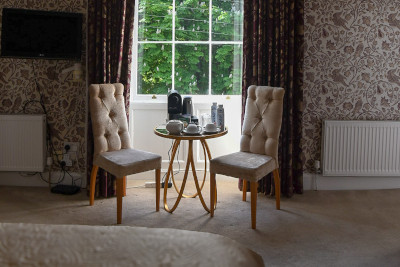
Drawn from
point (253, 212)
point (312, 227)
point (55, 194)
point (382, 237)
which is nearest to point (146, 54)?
point (55, 194)

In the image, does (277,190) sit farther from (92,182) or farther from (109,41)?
(109,41)

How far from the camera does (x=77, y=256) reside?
1.63 meters

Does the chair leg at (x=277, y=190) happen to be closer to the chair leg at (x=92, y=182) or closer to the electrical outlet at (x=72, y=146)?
the chair leg at (x=92, y=182)

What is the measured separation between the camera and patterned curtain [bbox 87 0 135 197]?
13.6ft

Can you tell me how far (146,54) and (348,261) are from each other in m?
2.64

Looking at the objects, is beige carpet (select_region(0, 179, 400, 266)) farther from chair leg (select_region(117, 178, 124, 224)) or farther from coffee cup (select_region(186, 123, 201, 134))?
coffee cup (select_region(186, 123, 201, 134))

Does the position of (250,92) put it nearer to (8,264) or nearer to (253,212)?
(253,212)

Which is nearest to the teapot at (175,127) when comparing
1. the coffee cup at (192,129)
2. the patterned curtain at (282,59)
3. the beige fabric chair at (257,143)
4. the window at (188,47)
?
the coffee cup at (192,129)

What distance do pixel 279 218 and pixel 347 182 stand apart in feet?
3.54

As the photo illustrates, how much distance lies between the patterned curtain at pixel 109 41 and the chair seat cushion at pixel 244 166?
3.85ft

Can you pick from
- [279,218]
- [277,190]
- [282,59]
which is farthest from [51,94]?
[279,218]

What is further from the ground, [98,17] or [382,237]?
[98,17]

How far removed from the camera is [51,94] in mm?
4453

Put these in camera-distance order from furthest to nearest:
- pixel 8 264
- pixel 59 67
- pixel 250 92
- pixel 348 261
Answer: pixel 59 67, pixel 250 92, pixel 348 261, pixel 8 264
